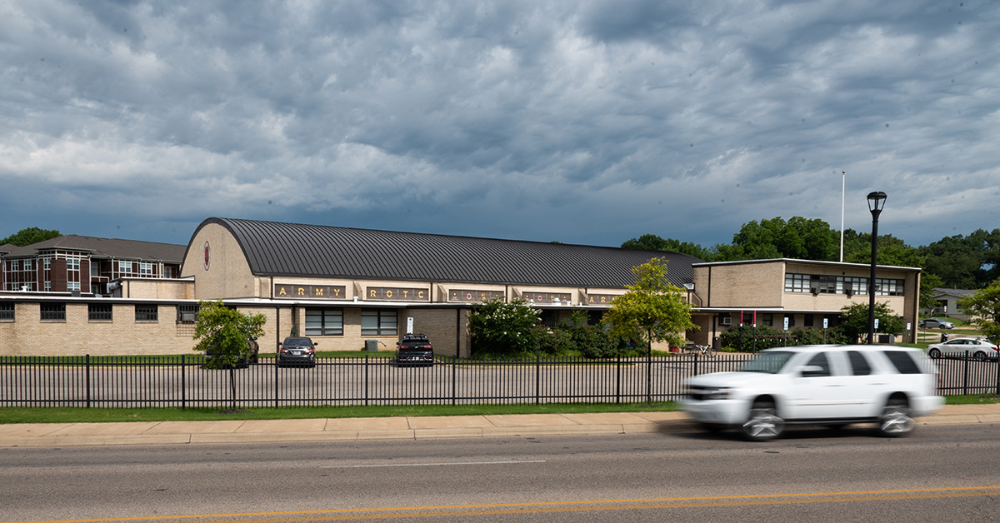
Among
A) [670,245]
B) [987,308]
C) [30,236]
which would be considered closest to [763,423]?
[987,308]

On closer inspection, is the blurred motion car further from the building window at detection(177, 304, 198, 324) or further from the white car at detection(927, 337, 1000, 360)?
the building window at detection(177, 304, 198, 324)

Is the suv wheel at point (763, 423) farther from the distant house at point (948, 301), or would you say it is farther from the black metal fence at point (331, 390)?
the distant house at point (948, 301)

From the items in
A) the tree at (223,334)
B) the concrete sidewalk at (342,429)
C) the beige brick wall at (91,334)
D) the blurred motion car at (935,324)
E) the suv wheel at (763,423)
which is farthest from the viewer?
the blurred motion car at (935,324)

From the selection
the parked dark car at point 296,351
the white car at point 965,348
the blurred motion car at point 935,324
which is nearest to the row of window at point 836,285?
the white car at point 965,348

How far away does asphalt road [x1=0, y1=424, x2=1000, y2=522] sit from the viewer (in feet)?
26.4

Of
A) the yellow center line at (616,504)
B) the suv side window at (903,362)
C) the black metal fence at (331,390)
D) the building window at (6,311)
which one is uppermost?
the suv side window at (903,362)

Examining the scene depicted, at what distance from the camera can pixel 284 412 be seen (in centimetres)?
1753

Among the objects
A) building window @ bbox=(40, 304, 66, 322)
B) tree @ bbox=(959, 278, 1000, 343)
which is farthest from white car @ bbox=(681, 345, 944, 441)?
building window @ bbox=(40, 304, 66, 322)

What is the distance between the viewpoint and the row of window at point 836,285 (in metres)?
55.4

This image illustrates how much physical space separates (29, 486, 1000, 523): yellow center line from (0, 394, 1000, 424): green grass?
8.99 meters

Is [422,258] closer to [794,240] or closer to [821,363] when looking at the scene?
[821,363]

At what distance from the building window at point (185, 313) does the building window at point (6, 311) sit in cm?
827

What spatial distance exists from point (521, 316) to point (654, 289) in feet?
65.0

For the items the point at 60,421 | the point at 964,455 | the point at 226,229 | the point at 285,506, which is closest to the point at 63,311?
the point at 226,229
